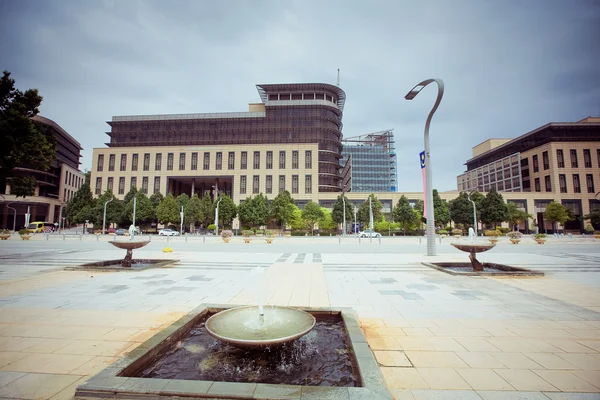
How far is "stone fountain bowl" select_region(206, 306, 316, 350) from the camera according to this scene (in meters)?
3.09

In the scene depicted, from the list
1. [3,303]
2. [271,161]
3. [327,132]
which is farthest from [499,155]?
[3,303]

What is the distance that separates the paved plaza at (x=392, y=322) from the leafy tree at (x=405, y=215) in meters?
42.2

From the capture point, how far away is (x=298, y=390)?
7.90 feet

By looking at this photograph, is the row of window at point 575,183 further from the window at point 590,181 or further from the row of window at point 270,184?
the row of window at point 270,184

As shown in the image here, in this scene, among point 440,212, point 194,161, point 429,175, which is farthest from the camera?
point 194,161

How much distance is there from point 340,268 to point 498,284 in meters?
5.04

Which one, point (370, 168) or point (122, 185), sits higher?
point (370, 168)

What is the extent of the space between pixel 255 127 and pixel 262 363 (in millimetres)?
71645

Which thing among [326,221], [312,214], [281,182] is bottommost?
[326,221]

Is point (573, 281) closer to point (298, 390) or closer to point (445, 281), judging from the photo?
point (445, 281)

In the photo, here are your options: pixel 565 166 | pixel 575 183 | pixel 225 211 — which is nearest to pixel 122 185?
pixel 225 211

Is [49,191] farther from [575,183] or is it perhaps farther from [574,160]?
[575,183]

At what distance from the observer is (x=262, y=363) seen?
3.23 m

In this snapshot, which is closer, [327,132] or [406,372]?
[406,372]
